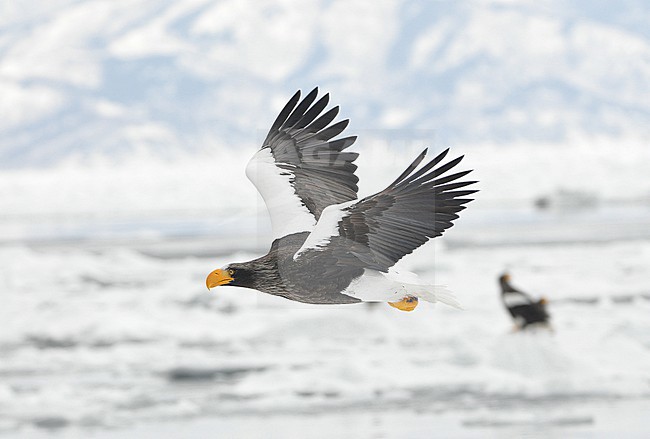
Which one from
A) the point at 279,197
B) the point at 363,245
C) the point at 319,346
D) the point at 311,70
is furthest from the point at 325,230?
the point at 311,70

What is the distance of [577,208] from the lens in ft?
94.1

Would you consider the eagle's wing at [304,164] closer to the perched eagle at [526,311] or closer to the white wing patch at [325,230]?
the white wing patch at [325,230]

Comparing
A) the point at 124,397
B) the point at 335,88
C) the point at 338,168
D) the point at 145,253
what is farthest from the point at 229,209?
the point at 335,88

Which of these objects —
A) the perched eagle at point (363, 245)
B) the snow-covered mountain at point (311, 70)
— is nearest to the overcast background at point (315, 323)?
the perched eagle at point (363, 245)

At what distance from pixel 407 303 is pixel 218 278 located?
0.54m

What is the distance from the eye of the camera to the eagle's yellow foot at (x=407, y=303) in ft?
9.94

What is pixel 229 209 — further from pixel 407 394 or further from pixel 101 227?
pixel 407 394

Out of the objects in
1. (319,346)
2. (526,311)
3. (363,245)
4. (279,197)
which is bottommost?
(363,245)

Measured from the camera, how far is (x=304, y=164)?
3.99 m

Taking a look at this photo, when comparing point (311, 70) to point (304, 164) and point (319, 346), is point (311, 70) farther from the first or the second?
point (304, 164)

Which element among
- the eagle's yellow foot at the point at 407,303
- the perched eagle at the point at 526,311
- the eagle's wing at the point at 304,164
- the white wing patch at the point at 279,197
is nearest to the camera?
the eagle's yellow foot at the point at 407,303

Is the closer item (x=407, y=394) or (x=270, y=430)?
(x=270, y=430)

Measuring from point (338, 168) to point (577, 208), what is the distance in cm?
2562

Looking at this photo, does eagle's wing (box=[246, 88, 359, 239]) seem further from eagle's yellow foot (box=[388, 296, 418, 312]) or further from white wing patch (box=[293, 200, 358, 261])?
eagle's yellow foot (box=[388, 296, 418, 312])
